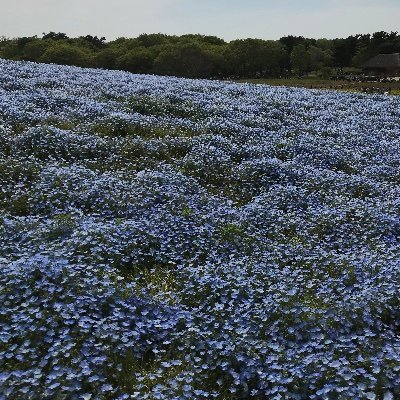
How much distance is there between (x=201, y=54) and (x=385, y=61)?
105 feet

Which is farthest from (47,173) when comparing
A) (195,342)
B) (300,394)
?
(300,394)

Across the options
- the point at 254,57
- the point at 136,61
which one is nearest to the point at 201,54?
the point at 136,61

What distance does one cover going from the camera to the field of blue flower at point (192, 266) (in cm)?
473

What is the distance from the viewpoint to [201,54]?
74.2 m

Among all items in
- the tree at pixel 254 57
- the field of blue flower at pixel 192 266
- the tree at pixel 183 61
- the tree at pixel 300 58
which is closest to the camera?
the field of blue flower at pixel 192 266

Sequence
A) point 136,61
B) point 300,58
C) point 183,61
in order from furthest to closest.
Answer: point 300,58, point 136,61, point 183,61

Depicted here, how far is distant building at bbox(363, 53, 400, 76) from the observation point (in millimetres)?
78125

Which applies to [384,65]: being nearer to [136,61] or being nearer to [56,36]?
[136,61]

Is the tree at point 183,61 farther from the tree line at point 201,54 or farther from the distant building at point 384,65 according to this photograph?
the distant building at point 384,65

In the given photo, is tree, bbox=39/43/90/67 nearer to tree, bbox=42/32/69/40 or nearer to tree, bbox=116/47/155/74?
tree, bbox=116/47/155/74

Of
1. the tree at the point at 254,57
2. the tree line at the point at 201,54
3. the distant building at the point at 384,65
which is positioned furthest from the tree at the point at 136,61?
the distant building at the point at 384,65

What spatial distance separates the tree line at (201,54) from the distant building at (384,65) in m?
6.90

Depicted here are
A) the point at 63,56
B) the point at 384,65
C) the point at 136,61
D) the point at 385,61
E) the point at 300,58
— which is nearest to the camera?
the point at 63,56

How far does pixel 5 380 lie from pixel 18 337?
2.30 feet
